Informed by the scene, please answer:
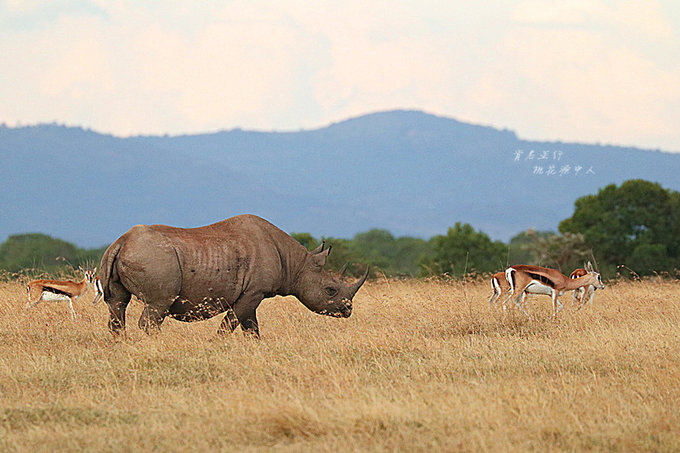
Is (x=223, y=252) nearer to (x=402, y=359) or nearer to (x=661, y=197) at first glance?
(x=402, y=359)

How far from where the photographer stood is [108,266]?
10.5 m

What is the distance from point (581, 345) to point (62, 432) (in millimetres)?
6745

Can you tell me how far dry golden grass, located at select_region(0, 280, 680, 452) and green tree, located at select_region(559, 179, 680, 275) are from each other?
834 inches

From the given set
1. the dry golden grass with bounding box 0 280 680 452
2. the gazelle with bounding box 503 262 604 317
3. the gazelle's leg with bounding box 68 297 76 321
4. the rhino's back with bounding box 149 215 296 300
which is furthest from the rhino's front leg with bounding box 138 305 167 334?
the gazelle with bounding box 503 262 604 317

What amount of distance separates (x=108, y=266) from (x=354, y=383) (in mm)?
4122

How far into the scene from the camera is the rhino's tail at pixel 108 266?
1041cm

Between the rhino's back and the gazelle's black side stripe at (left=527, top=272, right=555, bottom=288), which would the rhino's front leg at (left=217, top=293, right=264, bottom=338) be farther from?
the gazelle's black side stripe at (left=527, top=272, right=555, bottom=288)

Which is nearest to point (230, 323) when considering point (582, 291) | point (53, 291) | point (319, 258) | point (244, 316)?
point (244, 316)

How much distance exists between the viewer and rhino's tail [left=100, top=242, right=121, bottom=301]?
10.4m

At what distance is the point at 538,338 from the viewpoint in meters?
11.5

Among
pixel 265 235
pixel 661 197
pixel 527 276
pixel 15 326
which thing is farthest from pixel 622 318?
pixel 661 197

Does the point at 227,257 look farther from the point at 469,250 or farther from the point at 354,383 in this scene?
the point at 469,250

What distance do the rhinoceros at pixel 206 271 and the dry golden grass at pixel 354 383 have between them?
1.36 ft

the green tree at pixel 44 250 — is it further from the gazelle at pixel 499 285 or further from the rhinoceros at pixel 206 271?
the rhinoceros at pixel 206 271
